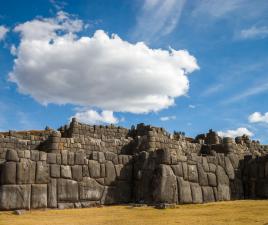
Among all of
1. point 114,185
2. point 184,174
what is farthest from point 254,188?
point 114,185

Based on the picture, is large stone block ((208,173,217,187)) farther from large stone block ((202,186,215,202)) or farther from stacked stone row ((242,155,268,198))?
stacked stone row ((242,155,268,198))

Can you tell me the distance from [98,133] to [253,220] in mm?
15380

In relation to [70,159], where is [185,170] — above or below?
below

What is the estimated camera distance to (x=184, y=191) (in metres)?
13.7

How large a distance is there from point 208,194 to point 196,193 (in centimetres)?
70

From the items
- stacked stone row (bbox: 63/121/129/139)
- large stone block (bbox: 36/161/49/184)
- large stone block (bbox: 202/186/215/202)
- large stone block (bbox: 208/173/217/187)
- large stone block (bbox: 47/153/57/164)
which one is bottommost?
large stone block (bbox: 202/186/215/202)

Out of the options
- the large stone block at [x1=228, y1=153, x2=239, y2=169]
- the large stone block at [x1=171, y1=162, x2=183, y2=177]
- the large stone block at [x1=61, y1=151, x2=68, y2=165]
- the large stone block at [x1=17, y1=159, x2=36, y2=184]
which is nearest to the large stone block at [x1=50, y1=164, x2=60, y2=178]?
the large stone block at [x1=61, y1=151, x2=68, y2=165]

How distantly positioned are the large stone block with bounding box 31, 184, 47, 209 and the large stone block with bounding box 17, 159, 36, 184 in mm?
246

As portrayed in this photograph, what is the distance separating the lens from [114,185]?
46.1 feet

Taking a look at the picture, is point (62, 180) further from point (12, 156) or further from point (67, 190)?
point (12, 156)

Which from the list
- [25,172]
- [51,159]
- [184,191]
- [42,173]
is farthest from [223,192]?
[25,172]

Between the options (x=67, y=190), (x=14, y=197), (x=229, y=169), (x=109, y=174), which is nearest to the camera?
(x=14, y=197)

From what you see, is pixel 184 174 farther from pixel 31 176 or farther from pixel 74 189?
pixel 31 176

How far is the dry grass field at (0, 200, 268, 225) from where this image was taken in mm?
9852
